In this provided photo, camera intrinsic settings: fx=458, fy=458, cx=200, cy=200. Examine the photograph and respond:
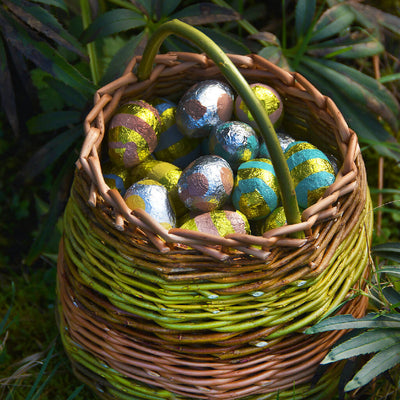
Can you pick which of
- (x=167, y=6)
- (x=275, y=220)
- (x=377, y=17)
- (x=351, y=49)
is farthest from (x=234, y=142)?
(x=377, y=17)

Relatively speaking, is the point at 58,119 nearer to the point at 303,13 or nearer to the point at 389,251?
the point at 303,13

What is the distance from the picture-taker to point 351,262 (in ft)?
3.10

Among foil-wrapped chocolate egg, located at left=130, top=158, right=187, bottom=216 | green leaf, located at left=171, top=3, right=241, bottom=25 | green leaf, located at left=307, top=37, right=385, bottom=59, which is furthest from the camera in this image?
green leaf, located at left=307, top=37, right=385, bottom=59

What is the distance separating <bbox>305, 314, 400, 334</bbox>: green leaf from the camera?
2.78 ft

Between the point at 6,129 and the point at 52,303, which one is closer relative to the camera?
the point at 52,303

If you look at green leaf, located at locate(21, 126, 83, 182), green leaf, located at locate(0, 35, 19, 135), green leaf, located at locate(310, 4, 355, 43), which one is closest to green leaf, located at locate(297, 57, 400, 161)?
green leaf, located at locate(310, 4, 355, 43)

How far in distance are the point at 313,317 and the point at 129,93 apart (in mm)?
667

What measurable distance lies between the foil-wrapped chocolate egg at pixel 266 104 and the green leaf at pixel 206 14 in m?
0.28

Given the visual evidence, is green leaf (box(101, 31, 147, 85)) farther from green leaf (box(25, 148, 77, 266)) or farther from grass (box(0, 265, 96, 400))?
grass (box(0, 265, 96, 400))

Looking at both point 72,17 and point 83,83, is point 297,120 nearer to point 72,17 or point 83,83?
point 83,83

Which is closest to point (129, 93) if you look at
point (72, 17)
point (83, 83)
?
point (83, 83)

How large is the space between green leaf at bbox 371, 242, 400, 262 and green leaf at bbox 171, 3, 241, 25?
730 mm

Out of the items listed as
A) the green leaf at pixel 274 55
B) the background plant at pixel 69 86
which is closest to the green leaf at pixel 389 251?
the background plant at pixel 69 86

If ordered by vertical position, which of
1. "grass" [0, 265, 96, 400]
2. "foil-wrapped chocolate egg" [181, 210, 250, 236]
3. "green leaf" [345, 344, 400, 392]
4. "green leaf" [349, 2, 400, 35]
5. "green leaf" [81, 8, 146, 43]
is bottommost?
"grass" [0, 265, 96, 400]
